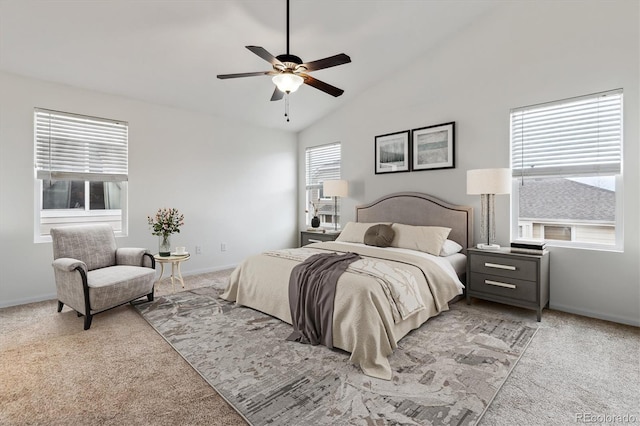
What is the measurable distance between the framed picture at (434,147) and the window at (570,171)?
2.34ft

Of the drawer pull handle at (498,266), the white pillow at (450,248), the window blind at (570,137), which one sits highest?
the window blind at (570,137)

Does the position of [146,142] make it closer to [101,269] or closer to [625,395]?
[101,269]

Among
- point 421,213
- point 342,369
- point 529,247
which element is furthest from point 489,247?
point 342,369

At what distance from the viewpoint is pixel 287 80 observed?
8.89ft

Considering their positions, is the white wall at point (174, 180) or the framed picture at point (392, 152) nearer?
the white wall at point (174, 180)

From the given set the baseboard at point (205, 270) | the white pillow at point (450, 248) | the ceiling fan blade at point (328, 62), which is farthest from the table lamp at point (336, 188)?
the ceiling fan blade at point (328, 62)

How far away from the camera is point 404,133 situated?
15.2 ft

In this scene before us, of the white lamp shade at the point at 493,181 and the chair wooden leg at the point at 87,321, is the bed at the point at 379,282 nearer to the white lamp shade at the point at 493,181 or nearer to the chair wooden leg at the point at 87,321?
the white lamp shade at the point at 493,181

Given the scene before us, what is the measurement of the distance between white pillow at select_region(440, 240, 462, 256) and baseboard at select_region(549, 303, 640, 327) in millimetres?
1091

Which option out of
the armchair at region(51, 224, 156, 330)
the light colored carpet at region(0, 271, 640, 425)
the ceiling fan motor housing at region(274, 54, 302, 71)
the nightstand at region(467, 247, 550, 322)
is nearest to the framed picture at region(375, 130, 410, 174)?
the nightstand at region(467, 247, 550, 322)

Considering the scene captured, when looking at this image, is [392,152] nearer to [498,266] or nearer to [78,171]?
[498,266]

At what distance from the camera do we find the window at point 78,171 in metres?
3.84

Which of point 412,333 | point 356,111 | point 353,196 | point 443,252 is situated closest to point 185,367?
point 412,333

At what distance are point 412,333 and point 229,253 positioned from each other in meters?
3.60
